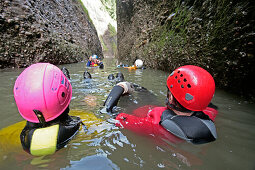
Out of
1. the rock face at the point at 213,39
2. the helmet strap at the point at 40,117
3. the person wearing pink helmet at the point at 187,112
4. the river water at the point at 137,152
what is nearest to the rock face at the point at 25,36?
the rock face at the point at 213,39

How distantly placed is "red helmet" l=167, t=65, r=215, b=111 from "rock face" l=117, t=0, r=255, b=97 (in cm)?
181

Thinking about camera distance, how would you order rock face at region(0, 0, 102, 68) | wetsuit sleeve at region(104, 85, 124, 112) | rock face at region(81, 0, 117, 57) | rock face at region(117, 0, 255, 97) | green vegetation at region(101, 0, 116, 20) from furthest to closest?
green vegetation at region(101, 0, 116, 20) < rock face at region(81, 0, 117, 57) < rock face at region(0, 0, 102, 68) < rock face at region(117, 0, 255, 97) < wetsuit sleeve at region(104, 85, 124, 112)

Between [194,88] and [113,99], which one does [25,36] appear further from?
[194,88]

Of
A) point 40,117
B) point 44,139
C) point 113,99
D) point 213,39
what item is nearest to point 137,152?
point 44,139

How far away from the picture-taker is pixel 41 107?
4.59 feet

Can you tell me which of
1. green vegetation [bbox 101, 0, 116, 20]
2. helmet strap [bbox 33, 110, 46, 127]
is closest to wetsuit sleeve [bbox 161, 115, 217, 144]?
helmet strap [bbox 33, 110, 46, 127]

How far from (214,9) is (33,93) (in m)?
4.49

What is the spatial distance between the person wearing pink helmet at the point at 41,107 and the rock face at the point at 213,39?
10.8ft

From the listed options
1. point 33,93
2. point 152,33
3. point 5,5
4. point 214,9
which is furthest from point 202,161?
point 5,5

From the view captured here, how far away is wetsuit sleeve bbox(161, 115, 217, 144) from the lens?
1.53 m

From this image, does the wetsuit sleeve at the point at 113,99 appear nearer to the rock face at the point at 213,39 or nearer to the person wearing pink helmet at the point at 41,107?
the person wearing pink helmet at the point at 41,107

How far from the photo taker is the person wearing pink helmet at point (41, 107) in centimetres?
135

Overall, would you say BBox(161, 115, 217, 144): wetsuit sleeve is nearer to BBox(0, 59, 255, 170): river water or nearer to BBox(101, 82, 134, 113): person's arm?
BBox(0, 59, 255, 170): river water

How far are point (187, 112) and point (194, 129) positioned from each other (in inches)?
10.5
